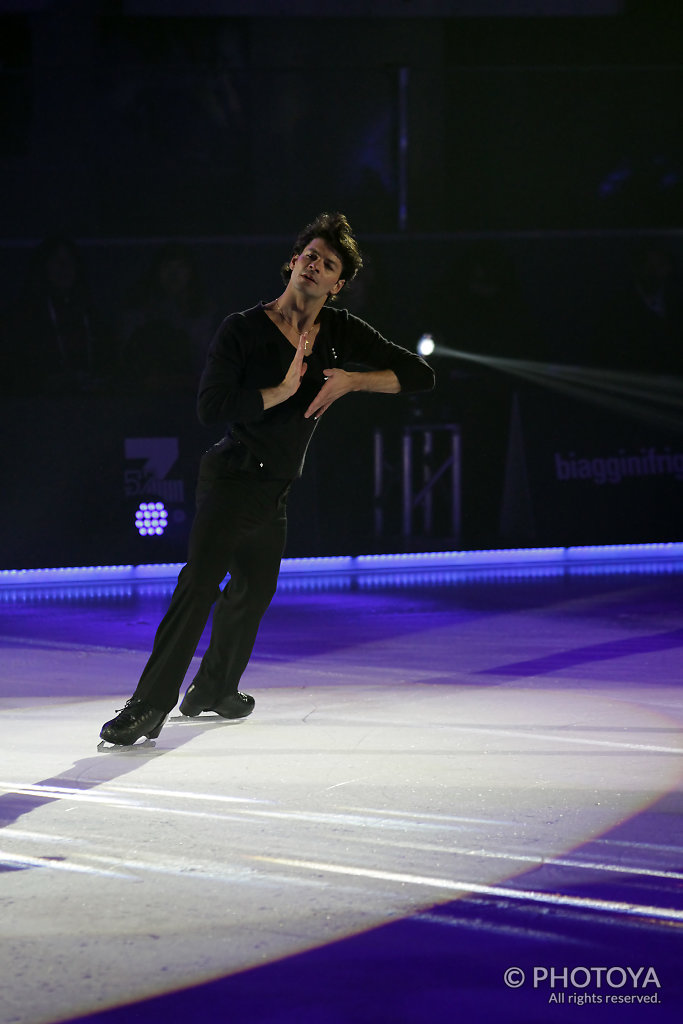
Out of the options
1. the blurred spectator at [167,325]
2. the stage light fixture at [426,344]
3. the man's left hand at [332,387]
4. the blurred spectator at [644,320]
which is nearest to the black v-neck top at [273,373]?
the man's left hand at [332,387]

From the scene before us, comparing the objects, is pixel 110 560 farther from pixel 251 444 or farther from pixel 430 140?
pixel 251 444

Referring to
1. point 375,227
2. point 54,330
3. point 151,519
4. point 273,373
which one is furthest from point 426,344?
point 273,373

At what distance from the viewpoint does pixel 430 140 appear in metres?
9.02

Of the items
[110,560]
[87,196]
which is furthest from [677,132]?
[110,560]

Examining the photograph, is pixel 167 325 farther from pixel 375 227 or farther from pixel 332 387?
pixel 332 387

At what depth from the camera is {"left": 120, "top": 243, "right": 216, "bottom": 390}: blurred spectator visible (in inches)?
340

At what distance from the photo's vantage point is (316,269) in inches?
148

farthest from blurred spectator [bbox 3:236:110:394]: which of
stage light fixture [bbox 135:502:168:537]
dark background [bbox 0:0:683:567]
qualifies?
stage light fixture [bbox 135:502:168:537]

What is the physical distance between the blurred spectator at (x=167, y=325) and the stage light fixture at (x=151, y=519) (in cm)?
79

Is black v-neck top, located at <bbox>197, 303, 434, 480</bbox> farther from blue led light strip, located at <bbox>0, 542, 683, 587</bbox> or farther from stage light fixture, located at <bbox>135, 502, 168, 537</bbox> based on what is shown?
stage light fixture, located at <bbox>135, 502, 168, 537</bbox>

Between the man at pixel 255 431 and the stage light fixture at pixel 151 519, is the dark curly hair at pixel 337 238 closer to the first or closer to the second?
the man at pixel 255 431

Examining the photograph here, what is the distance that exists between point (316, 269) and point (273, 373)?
0.33 metres

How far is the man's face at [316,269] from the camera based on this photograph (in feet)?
12.3

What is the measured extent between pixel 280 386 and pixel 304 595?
3.83 m
